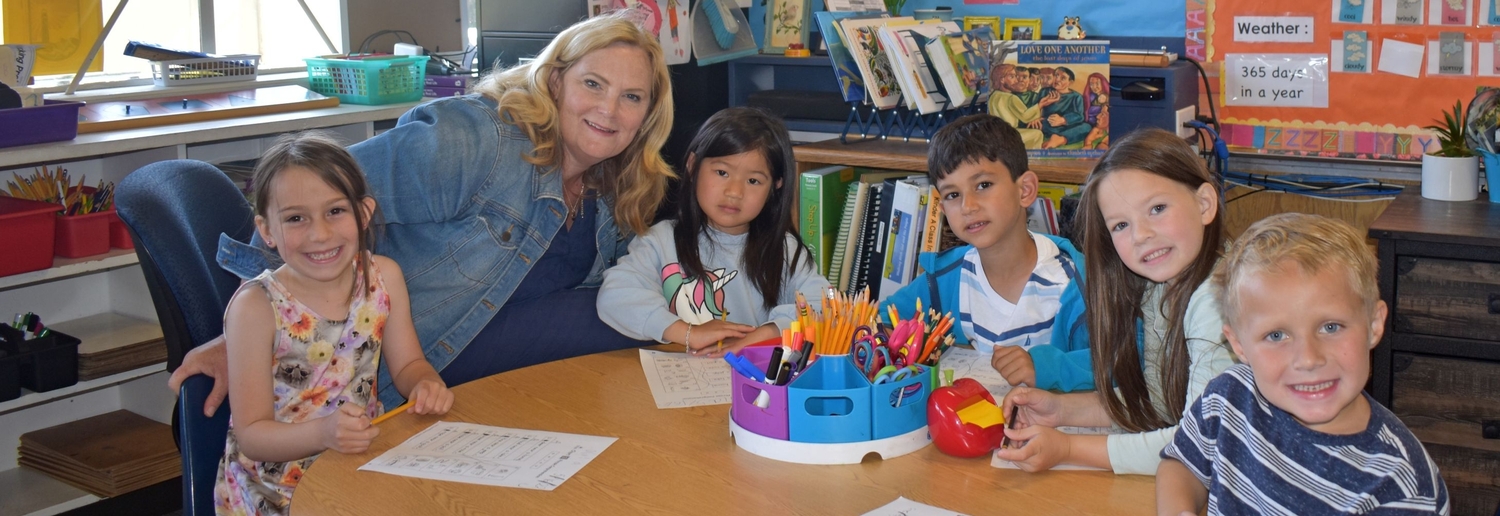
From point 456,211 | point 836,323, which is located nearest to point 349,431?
point 836,323

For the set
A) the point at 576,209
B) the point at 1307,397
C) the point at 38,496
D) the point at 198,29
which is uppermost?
the point at 198,29

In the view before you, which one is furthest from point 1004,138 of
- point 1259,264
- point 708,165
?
point 1259,264

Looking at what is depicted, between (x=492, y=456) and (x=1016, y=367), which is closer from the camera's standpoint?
(x=492, y=456)

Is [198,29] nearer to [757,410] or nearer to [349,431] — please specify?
[349,431]

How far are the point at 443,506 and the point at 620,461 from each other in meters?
0.20

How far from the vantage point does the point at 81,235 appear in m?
2.52

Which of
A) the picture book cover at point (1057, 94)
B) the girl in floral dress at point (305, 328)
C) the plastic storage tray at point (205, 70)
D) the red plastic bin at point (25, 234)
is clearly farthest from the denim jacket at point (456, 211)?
the plastic storage tray at point (205, 70)

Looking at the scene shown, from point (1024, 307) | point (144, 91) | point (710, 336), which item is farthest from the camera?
point (144, 91)

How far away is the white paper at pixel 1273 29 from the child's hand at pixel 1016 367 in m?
1.59

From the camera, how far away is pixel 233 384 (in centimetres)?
150

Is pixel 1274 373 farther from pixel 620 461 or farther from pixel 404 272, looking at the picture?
pixel 404 272

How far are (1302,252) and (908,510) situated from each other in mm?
425

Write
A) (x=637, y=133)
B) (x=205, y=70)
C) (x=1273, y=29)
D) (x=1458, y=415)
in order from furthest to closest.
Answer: (x=205, y=70) → (x=1273, y=29) → (x=1458, y=415) → (x=637, y=133)

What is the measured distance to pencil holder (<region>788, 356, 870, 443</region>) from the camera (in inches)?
48.4
